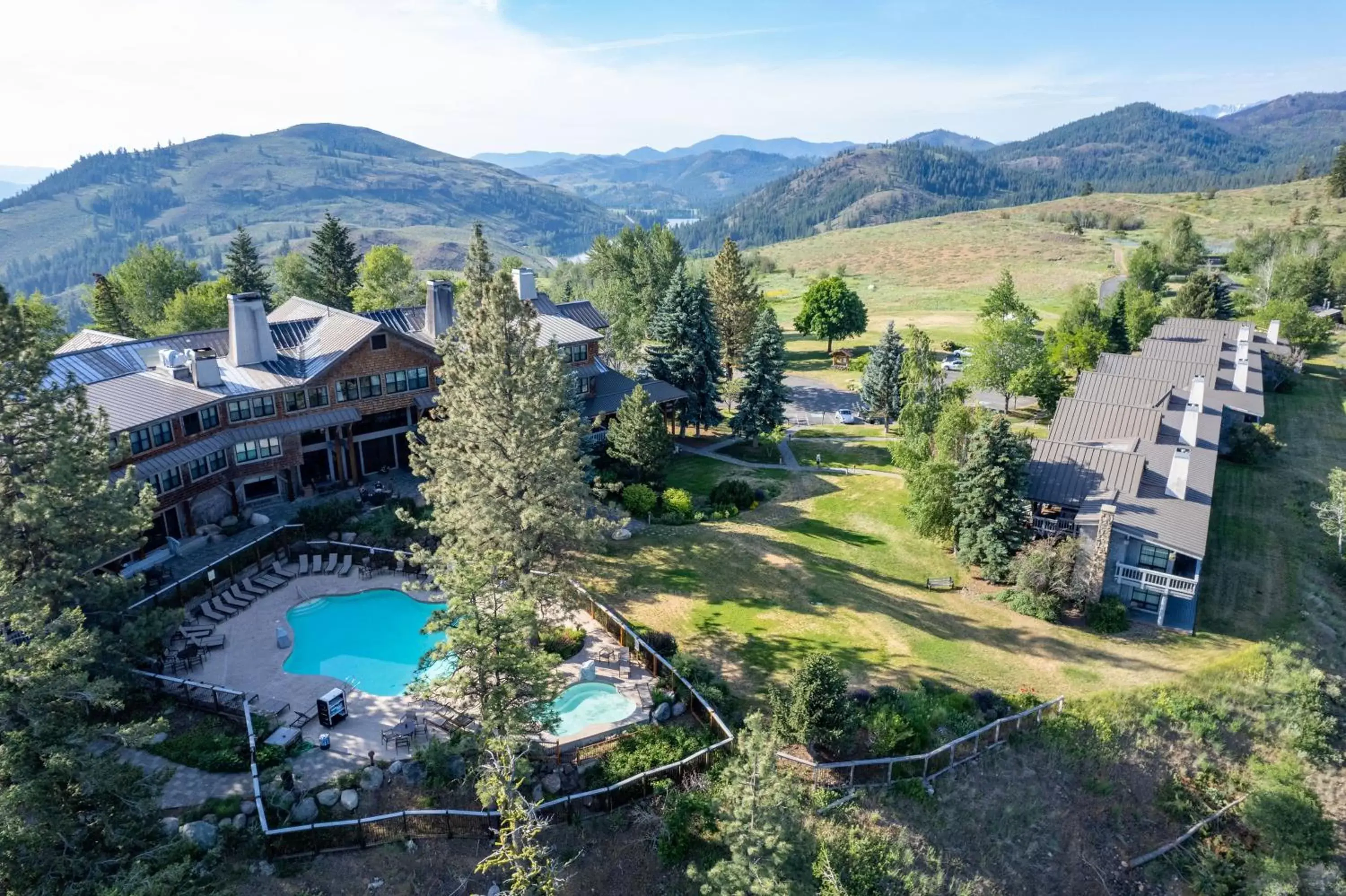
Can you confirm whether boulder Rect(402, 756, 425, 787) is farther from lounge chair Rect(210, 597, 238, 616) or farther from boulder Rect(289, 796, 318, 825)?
lounge chair Rect(210, 597, 238, 616)

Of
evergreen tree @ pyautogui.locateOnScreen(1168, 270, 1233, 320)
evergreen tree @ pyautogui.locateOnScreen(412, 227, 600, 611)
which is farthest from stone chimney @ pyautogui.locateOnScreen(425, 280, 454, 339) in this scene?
evergreen tree @ pyautogui.locateOnScreen(1168, 270, 1233, 320)

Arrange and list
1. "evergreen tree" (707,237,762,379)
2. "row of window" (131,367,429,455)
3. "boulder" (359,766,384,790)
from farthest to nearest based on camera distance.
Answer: "evergreen tree" (707,237,762,379) < "row of window" (131,367,429,455) < "boulder" (359,766,384,790)

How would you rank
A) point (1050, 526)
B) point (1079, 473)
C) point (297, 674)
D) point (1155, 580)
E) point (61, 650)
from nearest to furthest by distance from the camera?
point (61, 650) → point (297, 674) → point (1155, 580) → point (1050, 526) → point (1079, 473)

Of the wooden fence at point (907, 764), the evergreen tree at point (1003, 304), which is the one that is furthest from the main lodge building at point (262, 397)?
the evergreen tree at point (1003, 304)

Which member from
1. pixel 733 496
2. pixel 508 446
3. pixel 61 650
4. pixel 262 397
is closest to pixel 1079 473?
pixel 733 496

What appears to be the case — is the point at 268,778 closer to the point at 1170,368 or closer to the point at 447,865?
the point at 447,865

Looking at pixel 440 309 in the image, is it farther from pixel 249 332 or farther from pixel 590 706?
pixel 590 706

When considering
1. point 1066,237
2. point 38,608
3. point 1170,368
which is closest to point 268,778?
point 38,608
